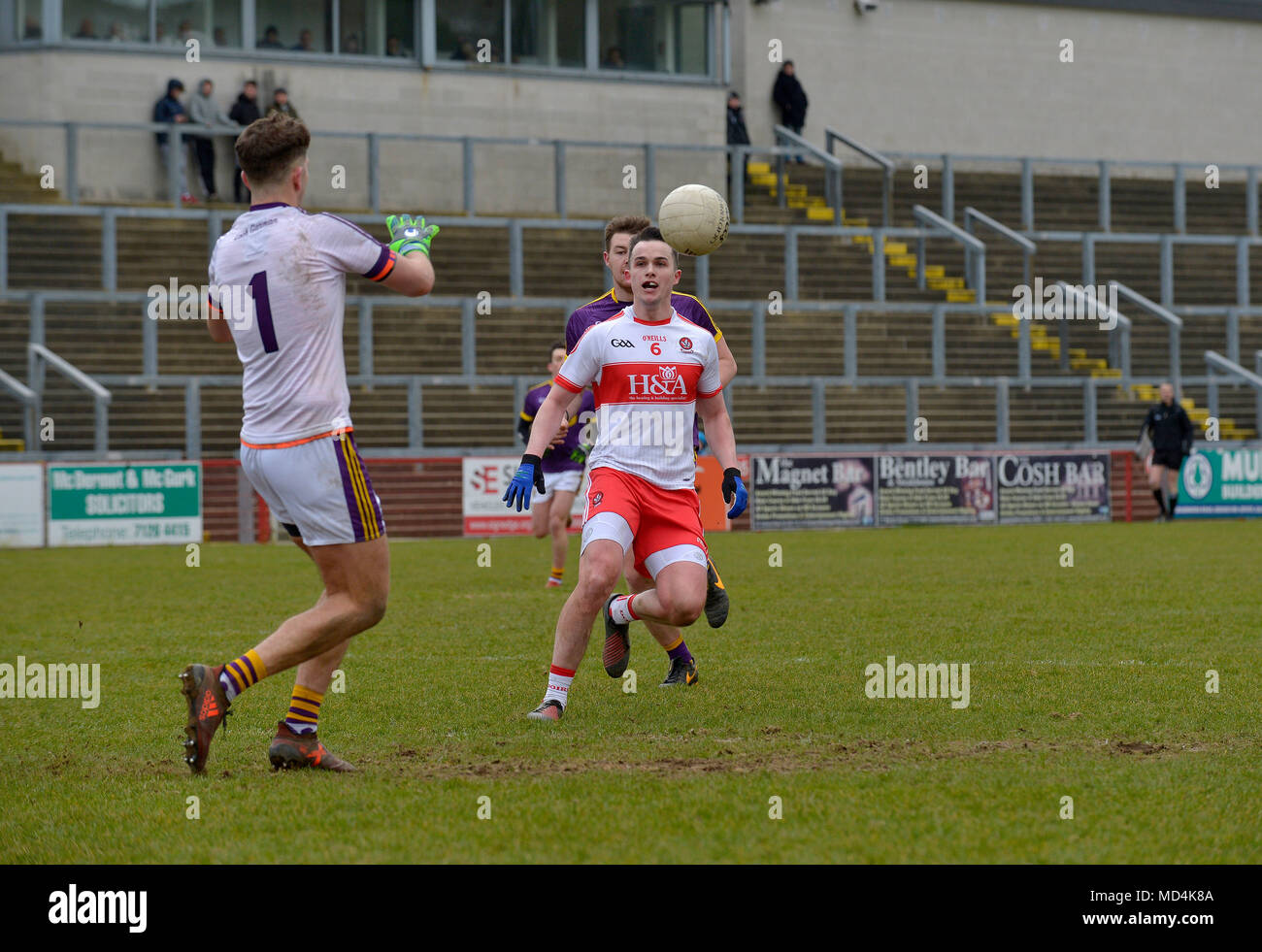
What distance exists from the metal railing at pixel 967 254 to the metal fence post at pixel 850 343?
313 cm

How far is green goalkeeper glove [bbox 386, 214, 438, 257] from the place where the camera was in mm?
6402

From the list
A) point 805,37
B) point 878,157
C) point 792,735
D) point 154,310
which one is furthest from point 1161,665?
point 805,37

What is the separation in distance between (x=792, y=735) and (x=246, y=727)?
2.54 meters

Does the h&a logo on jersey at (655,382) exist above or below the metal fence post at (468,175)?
below

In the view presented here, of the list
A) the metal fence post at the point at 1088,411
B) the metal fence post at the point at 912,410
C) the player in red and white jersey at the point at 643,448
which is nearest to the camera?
the player in red and white jersey at the point at 643,448

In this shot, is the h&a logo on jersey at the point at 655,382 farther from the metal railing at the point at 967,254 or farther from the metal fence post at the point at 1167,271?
the metal fence post at the point at 1167,271

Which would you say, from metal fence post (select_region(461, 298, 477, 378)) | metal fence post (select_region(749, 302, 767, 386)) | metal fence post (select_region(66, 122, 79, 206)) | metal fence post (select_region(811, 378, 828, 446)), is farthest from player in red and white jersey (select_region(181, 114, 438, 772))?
metal fence post (select_region(66, 122, 79, 206))

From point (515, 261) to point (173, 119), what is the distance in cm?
679

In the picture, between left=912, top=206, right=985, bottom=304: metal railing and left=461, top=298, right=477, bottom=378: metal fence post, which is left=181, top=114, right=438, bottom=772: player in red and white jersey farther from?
left=912, top=206, right=985, bottom=304: metal railing

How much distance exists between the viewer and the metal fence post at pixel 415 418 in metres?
25.5

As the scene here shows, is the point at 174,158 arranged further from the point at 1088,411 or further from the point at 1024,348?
the point at 1088,411

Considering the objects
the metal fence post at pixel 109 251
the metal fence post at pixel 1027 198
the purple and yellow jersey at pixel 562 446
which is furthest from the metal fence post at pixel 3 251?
the metal fence post at pixel 1027 198
